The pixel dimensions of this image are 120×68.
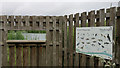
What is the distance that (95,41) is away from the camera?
92.4 inches

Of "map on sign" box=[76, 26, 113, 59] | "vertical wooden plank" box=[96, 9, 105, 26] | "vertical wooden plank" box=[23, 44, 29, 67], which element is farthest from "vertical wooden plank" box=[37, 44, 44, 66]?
"vertical wooden plank" box=[96, 9, 105, 26]

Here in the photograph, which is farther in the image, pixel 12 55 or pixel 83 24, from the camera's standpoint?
pixel 12 55

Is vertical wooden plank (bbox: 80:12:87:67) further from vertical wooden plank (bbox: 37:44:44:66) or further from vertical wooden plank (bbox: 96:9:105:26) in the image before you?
vertical wooden plank (bbox: 37:44:44:66)

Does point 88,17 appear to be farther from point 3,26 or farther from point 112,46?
point 3,26

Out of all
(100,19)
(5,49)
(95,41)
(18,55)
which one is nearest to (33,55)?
(18,55)

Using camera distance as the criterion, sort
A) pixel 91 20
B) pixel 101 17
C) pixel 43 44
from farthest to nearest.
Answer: pixel 43 44 < pixel 91 20 < pixel 101 17

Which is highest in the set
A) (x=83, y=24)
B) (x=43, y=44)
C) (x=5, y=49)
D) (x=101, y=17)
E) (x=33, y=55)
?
(x=101, y=17)

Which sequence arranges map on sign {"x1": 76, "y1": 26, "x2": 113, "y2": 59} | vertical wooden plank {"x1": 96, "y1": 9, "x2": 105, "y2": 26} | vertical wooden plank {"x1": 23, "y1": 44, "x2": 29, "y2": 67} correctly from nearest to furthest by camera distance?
1. map on sign {"x1": 76, "y1": 26, "x2": 113, "y2": 59}
2. vertical wooden plank {"x1": 96, "y1": 9, "x2": 105, "y2": 26}
3. vertical wooden plank {"x1": 23, "y1": 44, "x2": 29, "y2": 67}

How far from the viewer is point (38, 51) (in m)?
3.12

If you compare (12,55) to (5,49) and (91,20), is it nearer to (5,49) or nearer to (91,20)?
(5,49)

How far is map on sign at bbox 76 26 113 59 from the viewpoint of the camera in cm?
210

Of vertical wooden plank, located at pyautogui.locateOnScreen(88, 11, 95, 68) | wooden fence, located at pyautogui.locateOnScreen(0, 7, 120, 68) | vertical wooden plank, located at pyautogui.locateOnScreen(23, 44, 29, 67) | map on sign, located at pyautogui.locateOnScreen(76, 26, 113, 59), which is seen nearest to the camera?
map on sign, located at pyautogui.locateOnScreen(76, 26, 113, 59)

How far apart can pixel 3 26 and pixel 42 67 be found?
5.03 feet

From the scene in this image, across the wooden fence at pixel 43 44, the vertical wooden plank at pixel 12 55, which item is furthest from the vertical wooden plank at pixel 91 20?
the vertical wooden plank at pixel 12 55
